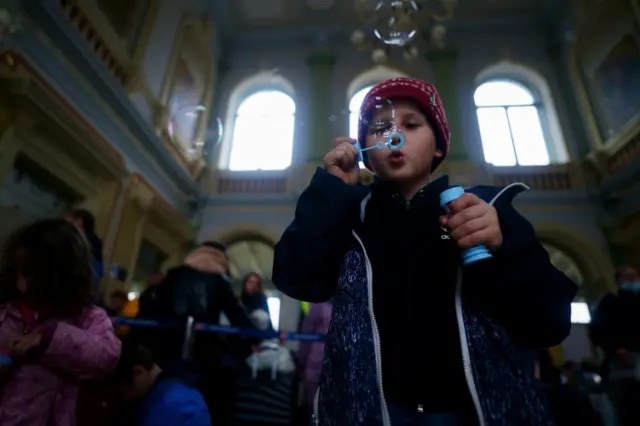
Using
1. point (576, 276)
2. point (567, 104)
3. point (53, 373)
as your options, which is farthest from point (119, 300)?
point (567, 104)

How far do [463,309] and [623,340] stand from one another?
2657 mm

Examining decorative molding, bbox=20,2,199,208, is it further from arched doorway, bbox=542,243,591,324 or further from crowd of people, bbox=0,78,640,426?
arched doorway, bbox=542,243,591,324

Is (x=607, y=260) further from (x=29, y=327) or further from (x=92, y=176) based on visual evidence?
(x=92, y=176)

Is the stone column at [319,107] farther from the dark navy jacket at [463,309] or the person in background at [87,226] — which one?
the dark navy jacket at [463,309]

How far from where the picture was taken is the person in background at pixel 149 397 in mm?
1594

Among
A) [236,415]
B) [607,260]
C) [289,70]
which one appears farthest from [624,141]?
[236,415]

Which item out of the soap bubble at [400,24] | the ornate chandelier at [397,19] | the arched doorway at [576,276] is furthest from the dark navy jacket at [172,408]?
the arched doorway at [576,276]

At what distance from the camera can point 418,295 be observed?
0.68 meters

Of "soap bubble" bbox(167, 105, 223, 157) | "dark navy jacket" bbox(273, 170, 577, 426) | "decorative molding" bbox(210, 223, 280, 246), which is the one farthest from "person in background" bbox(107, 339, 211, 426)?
"decorative molding" bbox(210, 223, 280, 246)

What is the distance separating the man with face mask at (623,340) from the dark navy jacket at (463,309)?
95.2 inches

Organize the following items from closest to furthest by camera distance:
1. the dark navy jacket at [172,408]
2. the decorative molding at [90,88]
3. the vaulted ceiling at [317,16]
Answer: the dark navy jacket at [172,408], the decorative molding at [90,88], the vaulted ceiling at [317,16]

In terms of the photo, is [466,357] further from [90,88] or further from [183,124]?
[183,124]

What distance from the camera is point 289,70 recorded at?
8.56 meters

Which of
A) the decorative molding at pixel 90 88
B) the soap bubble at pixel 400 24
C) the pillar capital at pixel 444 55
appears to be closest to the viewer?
the decorative molding at pixel 90 88
